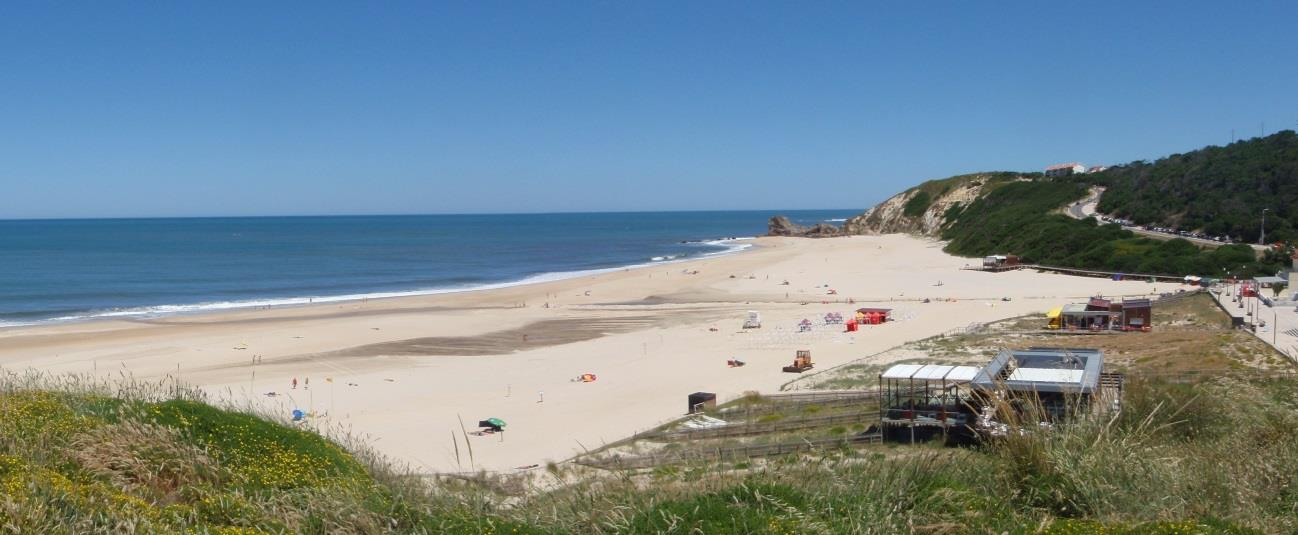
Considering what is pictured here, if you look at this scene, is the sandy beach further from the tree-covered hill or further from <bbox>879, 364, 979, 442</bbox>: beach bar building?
the tree-covered hill

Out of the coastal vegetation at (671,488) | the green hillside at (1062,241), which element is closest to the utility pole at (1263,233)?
the green hillside at (1062,241)

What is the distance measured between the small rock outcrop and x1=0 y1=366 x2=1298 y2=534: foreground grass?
97.4 m

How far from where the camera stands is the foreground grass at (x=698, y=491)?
233 inches

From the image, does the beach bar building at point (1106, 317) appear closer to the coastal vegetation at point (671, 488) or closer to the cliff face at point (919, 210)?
the coastal vegetation at point (671, 488)

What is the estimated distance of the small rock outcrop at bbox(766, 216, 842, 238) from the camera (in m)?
106

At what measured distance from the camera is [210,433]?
9008 mm

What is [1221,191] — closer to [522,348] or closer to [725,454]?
[522,348]

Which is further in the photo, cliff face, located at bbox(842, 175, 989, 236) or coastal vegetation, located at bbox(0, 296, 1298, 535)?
cliff face, located at bbox(842, 175, 989, 236)

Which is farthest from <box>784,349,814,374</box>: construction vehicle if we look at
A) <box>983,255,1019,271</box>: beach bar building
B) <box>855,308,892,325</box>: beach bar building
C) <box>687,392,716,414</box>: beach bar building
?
<box>983,255,1019,271</box>: beach bar building

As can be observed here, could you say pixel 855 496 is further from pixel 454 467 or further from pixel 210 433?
pixel 454 467

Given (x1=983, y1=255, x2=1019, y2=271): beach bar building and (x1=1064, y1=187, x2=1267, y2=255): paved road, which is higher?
(x1=1064, y1=187, x2=1267, y2=255): paved road

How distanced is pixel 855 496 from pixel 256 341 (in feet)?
98.9

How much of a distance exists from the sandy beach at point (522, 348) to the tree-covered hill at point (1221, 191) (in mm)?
13534

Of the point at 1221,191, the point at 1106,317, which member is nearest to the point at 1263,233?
the point at 1221,191
